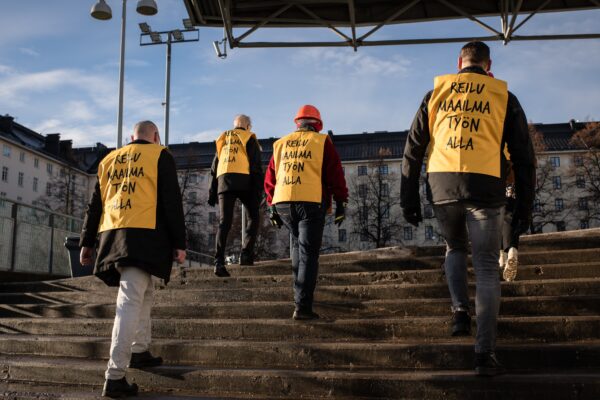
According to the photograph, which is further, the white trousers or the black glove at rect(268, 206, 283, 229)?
the black glove at rect(268, 206, 283, 229)

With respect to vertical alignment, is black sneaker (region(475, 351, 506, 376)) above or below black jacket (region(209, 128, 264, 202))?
below

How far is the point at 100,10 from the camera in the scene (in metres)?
15.3

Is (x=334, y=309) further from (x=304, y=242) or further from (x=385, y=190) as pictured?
(x=385, y=190)

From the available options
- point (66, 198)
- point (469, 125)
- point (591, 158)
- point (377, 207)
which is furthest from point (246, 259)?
point (66, 198)

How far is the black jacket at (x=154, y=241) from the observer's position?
491cm

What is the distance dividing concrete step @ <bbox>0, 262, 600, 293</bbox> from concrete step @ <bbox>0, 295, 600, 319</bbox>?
2.55ft

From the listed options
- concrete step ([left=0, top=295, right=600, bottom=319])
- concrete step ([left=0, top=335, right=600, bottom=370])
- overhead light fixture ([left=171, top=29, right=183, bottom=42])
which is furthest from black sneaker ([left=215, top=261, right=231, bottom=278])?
overhead light fixture ([left=171, top=29, right=183, bottom=42])

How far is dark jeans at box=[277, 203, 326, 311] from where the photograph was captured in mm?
6062

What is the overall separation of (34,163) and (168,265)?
78988 mm

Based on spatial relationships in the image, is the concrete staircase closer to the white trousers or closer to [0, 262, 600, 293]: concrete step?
[0, 262, 600, 293]: concrete step

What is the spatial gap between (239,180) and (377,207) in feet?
168

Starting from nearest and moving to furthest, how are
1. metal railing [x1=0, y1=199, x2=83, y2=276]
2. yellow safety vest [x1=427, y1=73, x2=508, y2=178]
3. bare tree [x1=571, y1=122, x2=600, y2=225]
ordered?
yellow safety vest [x1=427, y1=73, x2=508, y2=178] → metal railing [x1=0, y1=199, x2=83, y2=276] → bare tree [x1=571, y1=122, x2=600, y2=225]

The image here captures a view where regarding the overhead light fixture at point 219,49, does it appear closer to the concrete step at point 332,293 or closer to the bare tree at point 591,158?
the concrete step at point 332,293

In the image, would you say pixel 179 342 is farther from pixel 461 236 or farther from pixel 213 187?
pixel 213 187
